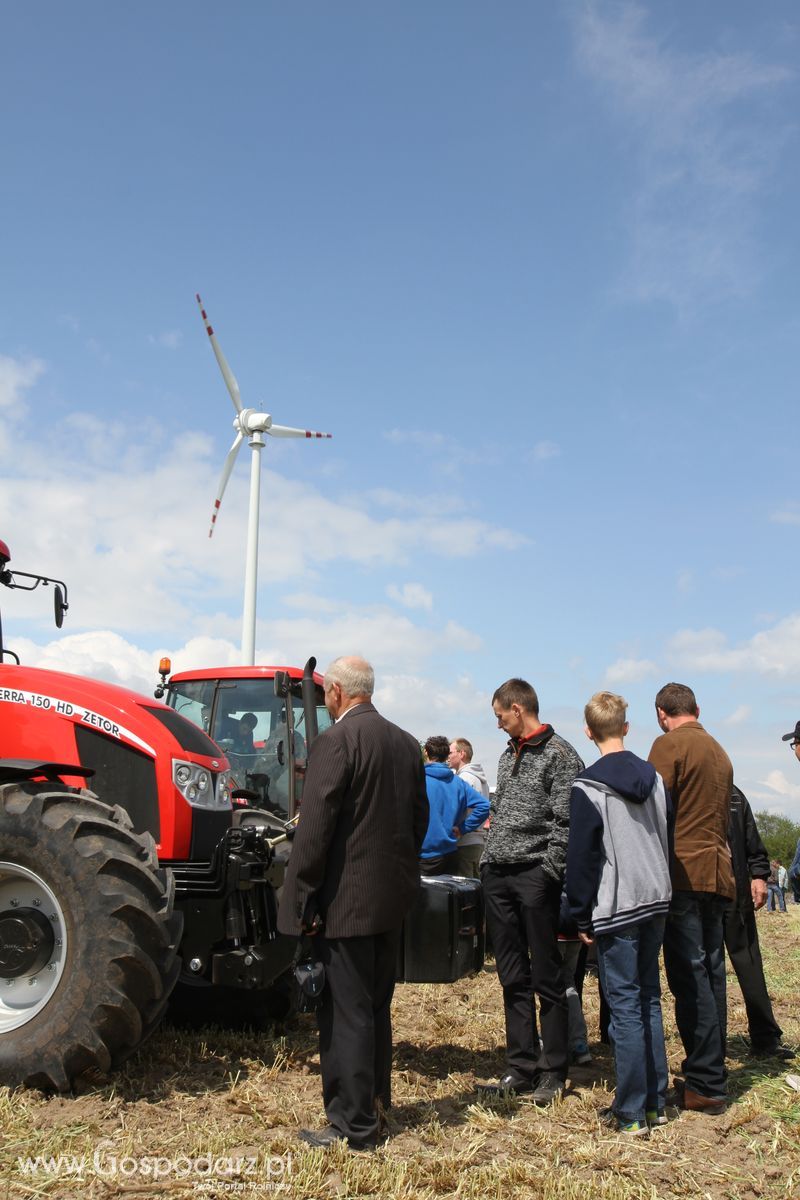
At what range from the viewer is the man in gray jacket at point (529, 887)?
16.1 feet

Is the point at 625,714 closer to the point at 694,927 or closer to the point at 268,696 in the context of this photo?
the point at 694,927

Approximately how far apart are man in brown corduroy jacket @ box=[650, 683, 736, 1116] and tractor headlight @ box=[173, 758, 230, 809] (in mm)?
2425

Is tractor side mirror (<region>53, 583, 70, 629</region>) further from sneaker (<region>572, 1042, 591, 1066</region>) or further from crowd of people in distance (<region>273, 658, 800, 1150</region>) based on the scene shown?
sneaker (<region>572, 1042, 591, 1066</region>)

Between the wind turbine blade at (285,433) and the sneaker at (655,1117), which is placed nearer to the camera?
the sneaker at (655,1117)

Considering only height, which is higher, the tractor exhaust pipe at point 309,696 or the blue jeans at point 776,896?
the tractor exhaust pipe at point 309,696

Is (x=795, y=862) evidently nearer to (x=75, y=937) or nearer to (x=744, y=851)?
(x=744, y=851)

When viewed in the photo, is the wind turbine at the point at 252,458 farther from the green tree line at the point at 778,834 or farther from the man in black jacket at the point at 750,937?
the green tree line at the point at 778,834

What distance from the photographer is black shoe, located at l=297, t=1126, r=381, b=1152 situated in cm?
389

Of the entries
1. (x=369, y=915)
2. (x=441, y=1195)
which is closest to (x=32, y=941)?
(x=369, y=915)

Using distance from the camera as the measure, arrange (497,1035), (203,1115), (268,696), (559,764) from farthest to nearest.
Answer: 1. (268,696)
2. (497,1035)
3. (559,764)
4. (203,1115)

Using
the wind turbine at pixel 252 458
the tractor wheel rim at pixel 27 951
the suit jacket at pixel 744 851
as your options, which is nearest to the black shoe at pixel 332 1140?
the tractor wheel rim at pixel 27 951

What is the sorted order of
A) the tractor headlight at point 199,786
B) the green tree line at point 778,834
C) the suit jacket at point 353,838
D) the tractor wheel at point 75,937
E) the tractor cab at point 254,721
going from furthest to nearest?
the green tree line at point 778,834
the tractor cab at point 254,721
the tractor headlight at point 199,786
the tractor wheel at point 75,937
the suit jacket at point 353,838

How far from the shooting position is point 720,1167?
13.0ft

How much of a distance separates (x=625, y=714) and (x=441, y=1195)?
2.23 metres
